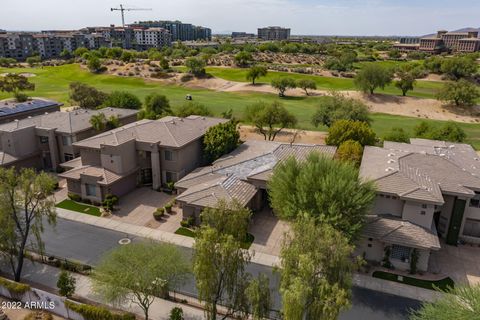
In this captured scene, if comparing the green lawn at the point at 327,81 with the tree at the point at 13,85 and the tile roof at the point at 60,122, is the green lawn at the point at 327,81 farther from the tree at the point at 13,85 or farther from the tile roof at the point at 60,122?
the tile roof at the point at 60,122

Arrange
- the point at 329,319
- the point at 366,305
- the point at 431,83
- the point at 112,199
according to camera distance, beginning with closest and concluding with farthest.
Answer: the point at 329,319 < the point at 366,305 < the point at 112,199 < the point at 431,83

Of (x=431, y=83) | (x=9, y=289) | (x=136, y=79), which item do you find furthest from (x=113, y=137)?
(x=431, y=83)

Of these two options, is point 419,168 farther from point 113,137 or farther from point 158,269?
point 113,137

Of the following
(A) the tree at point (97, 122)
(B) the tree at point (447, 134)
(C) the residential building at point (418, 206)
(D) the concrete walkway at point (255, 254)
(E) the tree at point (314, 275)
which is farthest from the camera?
(B) the tree at point (447, 134)

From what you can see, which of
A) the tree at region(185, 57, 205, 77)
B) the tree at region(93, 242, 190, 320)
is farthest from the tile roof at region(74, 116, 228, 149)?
the tree at region(185, 57, 205, 77)


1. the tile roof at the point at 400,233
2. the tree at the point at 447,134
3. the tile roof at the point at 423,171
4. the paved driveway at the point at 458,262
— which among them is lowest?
the paved driveway at the point at 458,262

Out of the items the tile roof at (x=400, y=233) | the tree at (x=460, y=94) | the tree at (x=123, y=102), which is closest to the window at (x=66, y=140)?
the tree at (x=123, y=102)

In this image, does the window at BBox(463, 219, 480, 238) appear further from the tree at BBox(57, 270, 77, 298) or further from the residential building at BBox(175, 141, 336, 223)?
the tree at BBox(57, 270, 77, 298)
